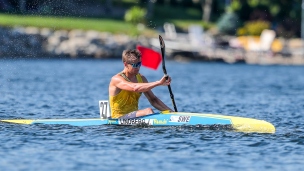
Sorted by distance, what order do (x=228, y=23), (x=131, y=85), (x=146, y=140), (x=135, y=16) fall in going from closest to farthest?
1. (x=146, y=140)
2. (x=131, y=85)
3. (x=135, y=16)
4. (x=228, y=23)

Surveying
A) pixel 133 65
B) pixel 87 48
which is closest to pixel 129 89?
pixel 133 65

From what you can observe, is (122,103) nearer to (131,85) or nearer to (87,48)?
(131,85)

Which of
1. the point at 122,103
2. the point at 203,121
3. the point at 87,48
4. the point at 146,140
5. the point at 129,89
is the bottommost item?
the point at 146,140

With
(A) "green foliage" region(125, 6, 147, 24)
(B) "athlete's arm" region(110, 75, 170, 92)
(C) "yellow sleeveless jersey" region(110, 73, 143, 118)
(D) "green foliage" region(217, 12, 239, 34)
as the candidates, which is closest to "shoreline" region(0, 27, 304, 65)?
(A) "green foliage" region(125, 6, 147, 24)

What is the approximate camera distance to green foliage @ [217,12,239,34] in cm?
7725

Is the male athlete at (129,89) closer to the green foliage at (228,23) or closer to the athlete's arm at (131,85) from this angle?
the athlete's arm at (131,85)

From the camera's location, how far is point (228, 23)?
77.1m

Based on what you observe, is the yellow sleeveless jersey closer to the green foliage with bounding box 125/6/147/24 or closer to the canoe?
the canoe

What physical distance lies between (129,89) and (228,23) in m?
60.2

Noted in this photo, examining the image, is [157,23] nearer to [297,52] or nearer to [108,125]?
[297,52]

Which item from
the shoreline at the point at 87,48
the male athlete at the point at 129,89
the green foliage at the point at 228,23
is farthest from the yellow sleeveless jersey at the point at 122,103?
the green foliage at the point at 228,23

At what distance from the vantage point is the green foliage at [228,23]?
7725 centimetres

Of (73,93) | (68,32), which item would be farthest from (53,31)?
(73,93)

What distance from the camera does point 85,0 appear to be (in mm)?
77188
